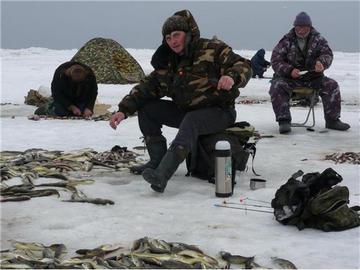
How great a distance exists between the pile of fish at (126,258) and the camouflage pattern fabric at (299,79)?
5108 millimetres

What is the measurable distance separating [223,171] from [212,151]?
22.7 inches

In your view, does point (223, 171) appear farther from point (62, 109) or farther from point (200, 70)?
point (62, 109)

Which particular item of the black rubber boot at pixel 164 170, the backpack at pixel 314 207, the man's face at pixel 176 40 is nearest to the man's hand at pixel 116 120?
the black rubber boot at pixel 164 170

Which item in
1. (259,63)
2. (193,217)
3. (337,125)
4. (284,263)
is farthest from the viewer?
(259,63)

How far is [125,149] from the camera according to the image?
254 inches

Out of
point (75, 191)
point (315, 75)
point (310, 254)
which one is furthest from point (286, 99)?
point (310, 254)

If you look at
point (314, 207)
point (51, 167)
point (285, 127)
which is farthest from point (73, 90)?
point (314, 207)

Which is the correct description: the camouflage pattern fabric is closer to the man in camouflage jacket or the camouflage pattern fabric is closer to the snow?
the snow

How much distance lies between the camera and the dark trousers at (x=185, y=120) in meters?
4.75

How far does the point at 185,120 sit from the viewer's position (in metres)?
4.80

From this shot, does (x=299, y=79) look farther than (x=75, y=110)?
No

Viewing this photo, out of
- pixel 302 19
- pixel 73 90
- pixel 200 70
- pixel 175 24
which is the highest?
pixel 302 19

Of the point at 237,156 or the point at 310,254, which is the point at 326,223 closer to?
the point at 310,254

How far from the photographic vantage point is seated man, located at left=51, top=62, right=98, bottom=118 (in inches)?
371
